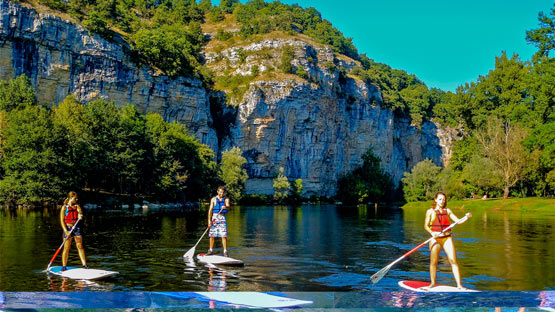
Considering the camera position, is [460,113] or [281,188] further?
[281,188]

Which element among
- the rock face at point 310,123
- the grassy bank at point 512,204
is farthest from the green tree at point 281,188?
the grassy bank at point 512,204

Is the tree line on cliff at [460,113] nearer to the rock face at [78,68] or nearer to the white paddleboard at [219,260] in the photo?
the rock face at [78,68]

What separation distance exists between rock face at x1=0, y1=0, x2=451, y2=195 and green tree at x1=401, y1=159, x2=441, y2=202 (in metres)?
31.2

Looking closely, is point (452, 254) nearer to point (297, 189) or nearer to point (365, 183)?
point (297, 189)

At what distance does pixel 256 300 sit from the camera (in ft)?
31.6

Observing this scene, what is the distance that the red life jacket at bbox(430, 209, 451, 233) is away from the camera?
12.9 metres

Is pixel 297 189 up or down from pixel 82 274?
up

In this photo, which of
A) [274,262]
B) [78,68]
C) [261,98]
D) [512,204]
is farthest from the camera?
[261,98]

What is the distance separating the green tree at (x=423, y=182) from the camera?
10838cm

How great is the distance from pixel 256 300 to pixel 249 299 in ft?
0.47

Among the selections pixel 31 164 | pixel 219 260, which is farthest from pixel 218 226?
pixel 31 164

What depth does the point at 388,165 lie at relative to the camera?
161m

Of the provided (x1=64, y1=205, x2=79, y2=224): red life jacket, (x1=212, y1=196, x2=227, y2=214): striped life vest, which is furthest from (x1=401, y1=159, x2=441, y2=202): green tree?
(x1=64, y1=205, x2=79, y2=224): red life jacket

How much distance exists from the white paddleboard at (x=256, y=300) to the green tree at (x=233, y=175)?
90330mm
